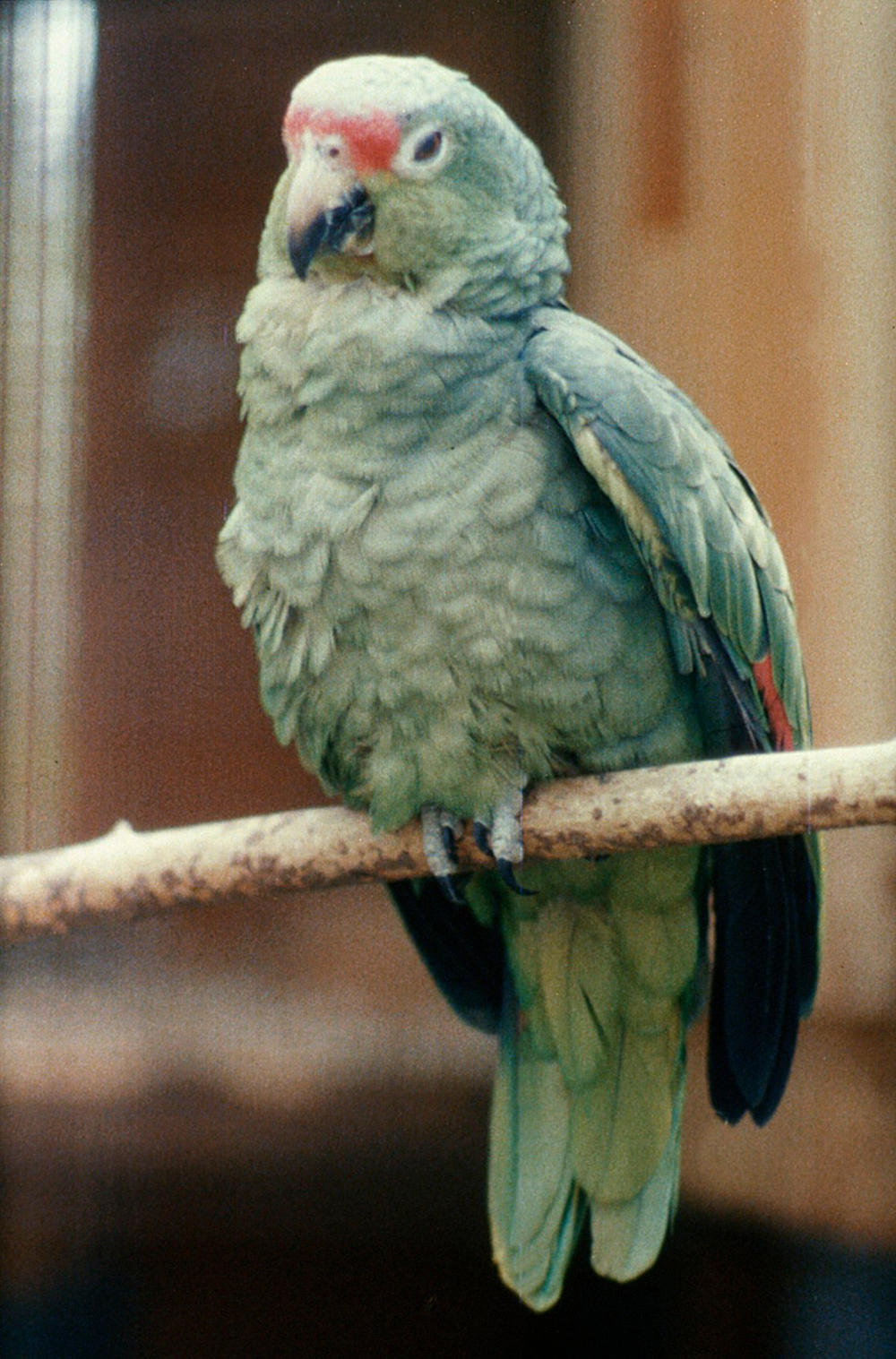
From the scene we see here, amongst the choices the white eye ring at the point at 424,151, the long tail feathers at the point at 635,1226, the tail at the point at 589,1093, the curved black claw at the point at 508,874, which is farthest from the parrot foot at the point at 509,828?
the white eye ring at the point at 424,151

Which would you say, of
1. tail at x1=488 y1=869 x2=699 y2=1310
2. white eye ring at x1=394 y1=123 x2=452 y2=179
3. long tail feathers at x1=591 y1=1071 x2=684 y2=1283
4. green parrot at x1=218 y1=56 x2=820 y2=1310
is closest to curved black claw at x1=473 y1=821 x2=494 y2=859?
green parrot at x1=218 y1=56 x2=820 y2=1310

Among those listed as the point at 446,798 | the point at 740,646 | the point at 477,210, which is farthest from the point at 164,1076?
the point at 477,210

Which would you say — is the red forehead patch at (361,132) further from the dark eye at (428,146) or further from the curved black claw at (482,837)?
the curved black claw at (482,837)

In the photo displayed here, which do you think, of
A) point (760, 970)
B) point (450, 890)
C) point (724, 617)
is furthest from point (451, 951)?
point (724, 617)

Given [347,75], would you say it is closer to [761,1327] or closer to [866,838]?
[866,838]

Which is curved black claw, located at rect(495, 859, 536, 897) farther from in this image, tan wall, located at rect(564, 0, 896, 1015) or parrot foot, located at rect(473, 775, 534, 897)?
tan wall, located at rect(564, 0, 896, 1015)

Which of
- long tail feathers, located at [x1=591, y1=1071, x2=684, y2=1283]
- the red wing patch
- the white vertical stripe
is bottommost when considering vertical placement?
long tail feathers, located at [x1=591, y1=1071, x2=684, y2=1283]
